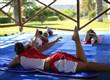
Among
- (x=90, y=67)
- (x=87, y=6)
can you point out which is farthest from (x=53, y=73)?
(x=87, y=6)

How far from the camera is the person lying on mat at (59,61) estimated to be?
9.25 ft

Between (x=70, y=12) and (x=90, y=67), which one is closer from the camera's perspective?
(x=90, y=67)

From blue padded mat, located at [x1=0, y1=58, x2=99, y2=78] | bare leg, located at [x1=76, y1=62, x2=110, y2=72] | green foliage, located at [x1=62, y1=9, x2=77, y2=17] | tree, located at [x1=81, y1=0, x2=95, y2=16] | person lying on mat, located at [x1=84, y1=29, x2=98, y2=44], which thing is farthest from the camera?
green foliage, located at [x1=62, y1=9, x2=77, y2=17]

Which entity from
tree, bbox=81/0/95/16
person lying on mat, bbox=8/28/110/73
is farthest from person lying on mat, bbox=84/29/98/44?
tree, bbox=81/0/95/16

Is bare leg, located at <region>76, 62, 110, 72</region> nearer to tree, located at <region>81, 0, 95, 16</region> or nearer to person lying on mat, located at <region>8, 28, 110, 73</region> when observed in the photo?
person lying on mat, located at <region>8, 28, 110, 73</region>

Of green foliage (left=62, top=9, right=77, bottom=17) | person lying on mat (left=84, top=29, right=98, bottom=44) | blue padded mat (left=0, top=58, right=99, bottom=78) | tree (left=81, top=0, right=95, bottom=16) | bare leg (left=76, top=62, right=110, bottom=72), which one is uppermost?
tree (left=81, top=0, right=95, bottom=16)

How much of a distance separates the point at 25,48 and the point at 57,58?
56 cm

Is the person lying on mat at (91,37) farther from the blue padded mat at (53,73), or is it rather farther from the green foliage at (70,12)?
the green foliage at (70,12)

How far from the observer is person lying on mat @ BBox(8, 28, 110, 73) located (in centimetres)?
282

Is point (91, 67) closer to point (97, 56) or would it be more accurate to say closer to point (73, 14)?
point (97, 56)

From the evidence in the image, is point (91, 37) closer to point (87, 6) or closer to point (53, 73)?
point (53, 73)

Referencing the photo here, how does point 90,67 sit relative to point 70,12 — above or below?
below

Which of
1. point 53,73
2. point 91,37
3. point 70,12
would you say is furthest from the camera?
point 70,12

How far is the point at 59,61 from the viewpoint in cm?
282
